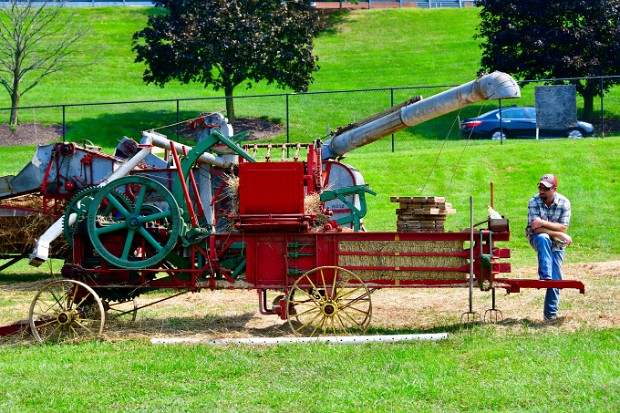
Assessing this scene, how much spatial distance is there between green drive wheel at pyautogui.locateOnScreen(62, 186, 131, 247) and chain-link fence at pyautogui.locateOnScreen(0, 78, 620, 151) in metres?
17.7

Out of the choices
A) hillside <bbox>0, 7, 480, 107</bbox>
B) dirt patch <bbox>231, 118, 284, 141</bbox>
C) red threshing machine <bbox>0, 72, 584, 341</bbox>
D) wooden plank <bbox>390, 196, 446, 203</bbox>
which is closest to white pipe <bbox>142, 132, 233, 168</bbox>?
red threshing machine <bbox>0, 72, 584, 341</bbox>

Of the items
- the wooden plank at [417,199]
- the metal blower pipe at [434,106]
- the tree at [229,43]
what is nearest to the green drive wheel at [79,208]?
the wooden plank at [417,199]

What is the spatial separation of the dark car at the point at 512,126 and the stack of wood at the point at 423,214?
2002 cm

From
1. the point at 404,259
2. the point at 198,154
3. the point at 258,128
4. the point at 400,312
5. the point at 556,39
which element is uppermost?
the point at 556,39

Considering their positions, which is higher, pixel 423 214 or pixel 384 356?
pixel 423 214

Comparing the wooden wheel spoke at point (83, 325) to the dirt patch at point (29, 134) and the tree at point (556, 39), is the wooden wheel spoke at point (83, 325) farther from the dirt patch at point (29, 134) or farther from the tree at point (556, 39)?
the tree at point (556, 39)

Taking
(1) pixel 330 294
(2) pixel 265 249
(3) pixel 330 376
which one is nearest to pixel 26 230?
(2) pixel 265 249

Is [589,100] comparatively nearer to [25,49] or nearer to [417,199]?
[25,49]

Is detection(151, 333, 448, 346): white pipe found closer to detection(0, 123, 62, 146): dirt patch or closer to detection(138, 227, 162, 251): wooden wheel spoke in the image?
detection(138, 227, 162, 251): wooden wheel spoke

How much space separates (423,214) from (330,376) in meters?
3.18

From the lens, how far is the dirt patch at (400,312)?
13.0 m

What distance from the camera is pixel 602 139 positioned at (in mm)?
28844

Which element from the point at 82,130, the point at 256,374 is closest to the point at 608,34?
the point at 82,130

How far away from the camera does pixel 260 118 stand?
3406 centimetres
